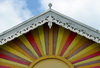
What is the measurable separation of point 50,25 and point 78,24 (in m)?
0.90

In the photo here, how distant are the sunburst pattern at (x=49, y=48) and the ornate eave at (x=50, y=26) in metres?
0.46

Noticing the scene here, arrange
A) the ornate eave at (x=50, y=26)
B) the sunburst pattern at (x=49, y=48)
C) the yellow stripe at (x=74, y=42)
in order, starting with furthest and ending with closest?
1. the yellow stripe at (x=74, y=42)
2. the sunburst pattern at (x=49, y=48)
3. the ornate eave at (x=50, y=26)

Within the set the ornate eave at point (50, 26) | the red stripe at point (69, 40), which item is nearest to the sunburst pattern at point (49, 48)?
the red stripe at point (69, 40)

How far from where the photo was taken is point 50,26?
11055 millimetres

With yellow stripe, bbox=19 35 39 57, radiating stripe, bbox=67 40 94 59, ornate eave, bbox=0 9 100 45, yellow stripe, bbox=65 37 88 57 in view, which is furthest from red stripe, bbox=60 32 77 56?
yellow stripe, bbox=19 35 39 57

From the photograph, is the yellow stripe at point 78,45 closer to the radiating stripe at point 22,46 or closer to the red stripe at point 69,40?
the red stripe at point 69,40

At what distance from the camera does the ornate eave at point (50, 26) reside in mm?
10914

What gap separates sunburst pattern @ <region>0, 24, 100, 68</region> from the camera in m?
11.2

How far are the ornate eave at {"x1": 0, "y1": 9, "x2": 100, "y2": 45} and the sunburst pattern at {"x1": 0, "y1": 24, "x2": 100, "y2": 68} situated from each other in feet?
1.50

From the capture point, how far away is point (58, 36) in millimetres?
11477

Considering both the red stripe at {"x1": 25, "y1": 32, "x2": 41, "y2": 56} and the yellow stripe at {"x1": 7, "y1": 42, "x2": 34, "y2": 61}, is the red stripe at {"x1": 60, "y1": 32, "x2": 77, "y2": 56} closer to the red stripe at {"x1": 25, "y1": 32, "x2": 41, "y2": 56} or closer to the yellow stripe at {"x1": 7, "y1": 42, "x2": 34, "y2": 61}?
the red stripe at {"x1": 25, "y1": 32, "x2": 41, "y2": 56}

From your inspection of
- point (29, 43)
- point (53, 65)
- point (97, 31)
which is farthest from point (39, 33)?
point (97, 31)

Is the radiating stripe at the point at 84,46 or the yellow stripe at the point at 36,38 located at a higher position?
the yellow stripe at the point at 36,38

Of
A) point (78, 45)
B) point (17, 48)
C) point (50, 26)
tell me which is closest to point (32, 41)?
point (17, 48)
